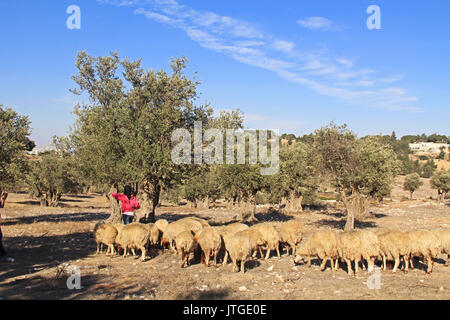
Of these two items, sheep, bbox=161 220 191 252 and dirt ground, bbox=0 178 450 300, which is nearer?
dirt ground, bbox=0 178 450 300

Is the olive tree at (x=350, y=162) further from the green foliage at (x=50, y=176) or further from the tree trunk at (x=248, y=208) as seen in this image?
the green foliage at (x=50, y=176)

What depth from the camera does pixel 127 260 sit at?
14.9 metres

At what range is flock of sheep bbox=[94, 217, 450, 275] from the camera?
42.3 feet

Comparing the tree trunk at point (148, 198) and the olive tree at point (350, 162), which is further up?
the olive tree at point (350, 162)

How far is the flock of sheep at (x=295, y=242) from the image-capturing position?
1291 cm

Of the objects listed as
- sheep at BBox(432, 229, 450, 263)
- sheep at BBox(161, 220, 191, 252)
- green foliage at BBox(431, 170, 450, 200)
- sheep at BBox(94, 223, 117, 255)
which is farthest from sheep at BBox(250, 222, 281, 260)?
green foliage at BBox(431, 170, 450, 200)

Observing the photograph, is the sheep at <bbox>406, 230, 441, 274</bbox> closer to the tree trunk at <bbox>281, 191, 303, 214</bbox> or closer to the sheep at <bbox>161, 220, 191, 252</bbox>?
the sheep at <bbox>161, 220, 191, 252</bbox>

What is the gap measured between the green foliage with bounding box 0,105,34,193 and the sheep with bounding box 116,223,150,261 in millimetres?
13436

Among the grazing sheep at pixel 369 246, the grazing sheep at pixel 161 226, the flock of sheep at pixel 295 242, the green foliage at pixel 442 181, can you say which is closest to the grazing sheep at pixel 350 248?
the flock of sheep at pixel 295 242

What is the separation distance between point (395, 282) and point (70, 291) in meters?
10.9
